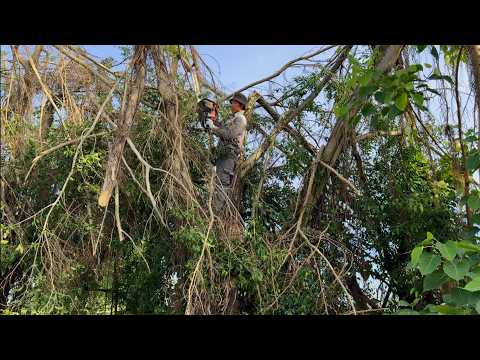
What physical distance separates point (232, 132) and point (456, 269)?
3054 millimetres

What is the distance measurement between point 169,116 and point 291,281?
1761 millimetres

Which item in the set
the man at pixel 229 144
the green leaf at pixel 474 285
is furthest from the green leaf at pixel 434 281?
the man at pixel 229 144

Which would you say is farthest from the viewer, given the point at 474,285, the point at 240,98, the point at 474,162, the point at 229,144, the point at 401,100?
the point at 240,98

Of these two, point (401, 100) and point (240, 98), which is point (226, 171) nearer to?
point (240, 98)

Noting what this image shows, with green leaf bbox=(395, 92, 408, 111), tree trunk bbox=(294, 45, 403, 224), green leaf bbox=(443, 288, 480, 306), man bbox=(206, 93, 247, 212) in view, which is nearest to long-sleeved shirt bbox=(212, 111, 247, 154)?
man bbox=(206, 93, 247, 212)

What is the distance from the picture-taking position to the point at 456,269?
5.58 feet

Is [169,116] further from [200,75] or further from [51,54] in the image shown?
[51,54]

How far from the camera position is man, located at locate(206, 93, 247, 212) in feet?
14.6

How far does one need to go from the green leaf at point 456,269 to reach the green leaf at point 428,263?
1.3 inches

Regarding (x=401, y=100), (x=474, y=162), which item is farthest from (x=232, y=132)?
(x=401, y=100)

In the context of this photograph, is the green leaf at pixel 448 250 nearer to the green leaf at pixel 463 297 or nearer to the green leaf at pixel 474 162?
the green leaf at pixel 463 297
